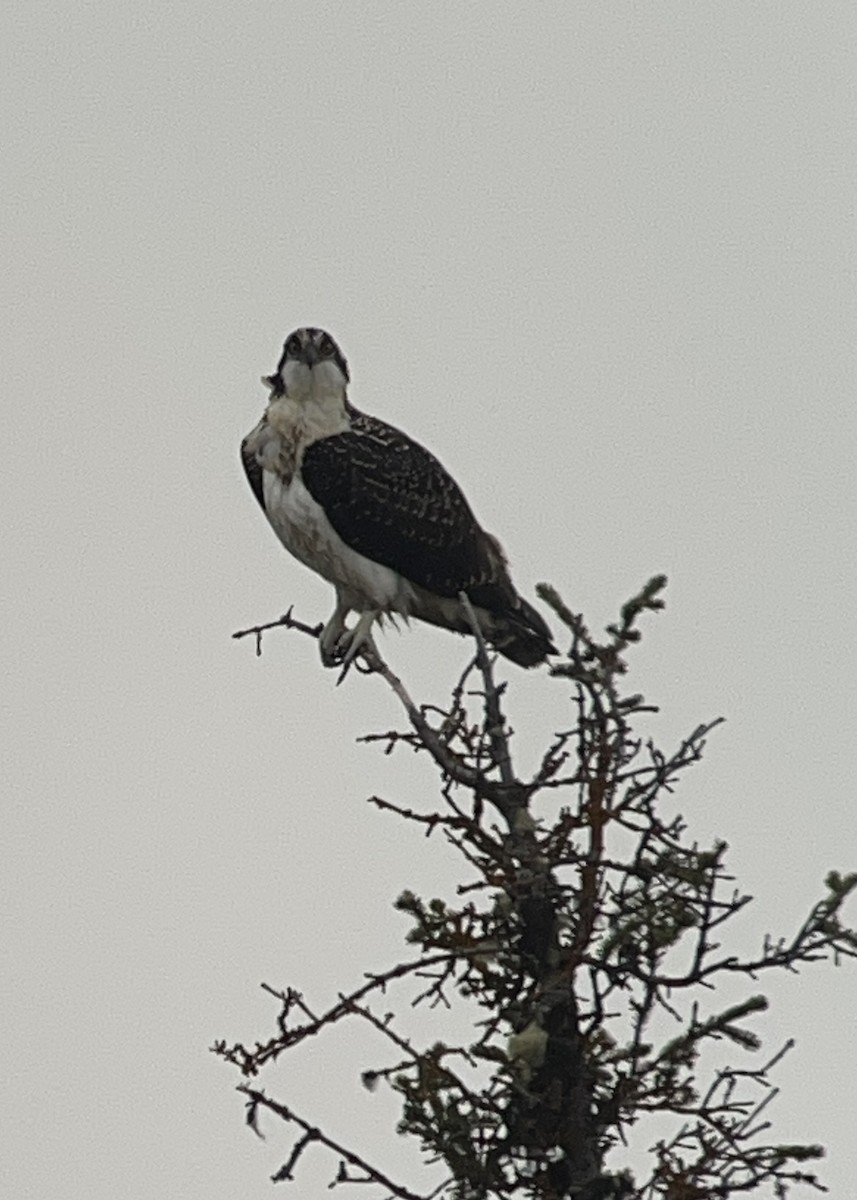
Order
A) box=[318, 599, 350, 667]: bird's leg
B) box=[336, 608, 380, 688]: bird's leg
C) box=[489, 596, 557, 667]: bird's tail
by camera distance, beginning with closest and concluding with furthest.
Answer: box=[336, 608, 380, 688]: bird's leg < box=[318, 599, 350, 667]: bird's leg < box=[489, 596, 557, 667]: bird's tail

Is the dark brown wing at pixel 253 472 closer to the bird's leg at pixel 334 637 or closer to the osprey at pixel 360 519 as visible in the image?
the osprey at pixel 360 519

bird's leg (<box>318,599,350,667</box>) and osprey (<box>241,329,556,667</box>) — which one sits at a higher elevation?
osprey (<box>241,329,556,667</box>)

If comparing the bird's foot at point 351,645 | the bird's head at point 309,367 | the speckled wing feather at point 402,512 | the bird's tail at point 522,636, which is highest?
the bird's head at point 309,367

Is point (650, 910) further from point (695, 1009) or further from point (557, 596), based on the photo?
point (557, 596)

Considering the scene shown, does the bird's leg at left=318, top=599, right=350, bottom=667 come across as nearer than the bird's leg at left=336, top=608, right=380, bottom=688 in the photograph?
No

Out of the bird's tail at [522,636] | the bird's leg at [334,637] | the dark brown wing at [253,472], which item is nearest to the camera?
the bird's leg at [334,637]

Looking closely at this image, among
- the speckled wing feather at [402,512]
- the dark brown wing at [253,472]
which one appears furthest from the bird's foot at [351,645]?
the dark brown wing at [253,472]

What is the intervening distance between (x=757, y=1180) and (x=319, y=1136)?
1.39m

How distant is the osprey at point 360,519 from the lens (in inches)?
505

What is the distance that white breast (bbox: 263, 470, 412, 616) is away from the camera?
42.0 feet

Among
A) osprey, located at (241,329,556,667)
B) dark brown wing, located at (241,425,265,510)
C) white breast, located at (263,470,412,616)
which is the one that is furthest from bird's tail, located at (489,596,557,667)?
dark brown wing, located at (241,425,265,510)

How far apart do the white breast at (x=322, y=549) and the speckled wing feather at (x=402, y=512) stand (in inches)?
2.0

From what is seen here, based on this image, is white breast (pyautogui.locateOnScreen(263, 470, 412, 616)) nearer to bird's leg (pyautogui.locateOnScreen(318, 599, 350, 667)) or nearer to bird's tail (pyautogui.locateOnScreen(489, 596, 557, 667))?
bird's leg (pyautogui.locateOnScreen(318, 599, 350, 667))

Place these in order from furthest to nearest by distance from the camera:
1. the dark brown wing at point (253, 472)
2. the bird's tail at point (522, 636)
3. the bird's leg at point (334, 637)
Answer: the dark brown wing at point (253, 472) < the bird's tail at point (522, 636) < the bird's leg at point (334, 637)
